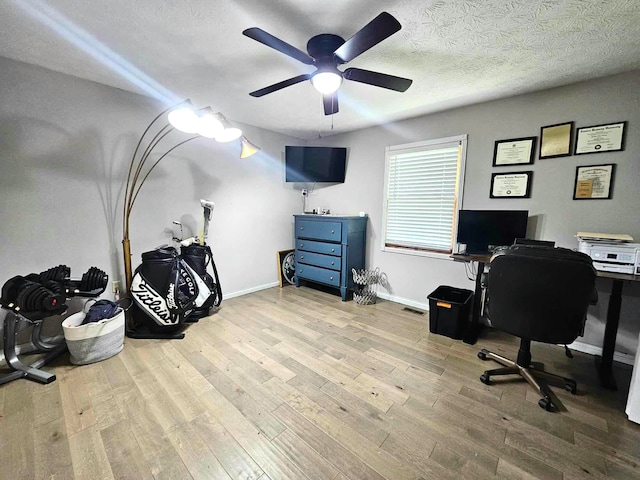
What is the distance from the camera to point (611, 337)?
1.85 m

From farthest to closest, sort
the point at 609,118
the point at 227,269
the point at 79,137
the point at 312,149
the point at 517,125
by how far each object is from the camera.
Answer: the point at 312,149 < the point at 227,269 < the point at 517,125 < the point at 79,137 < the point at 609,118

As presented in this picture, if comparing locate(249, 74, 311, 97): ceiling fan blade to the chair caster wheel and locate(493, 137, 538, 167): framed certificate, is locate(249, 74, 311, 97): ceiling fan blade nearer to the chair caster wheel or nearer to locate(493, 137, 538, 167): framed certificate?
locate(493, 137, 538, 167): framed certificate

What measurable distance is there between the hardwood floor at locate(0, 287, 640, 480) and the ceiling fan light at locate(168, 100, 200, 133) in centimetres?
187

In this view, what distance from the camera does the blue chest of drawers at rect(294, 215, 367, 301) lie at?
135 inches

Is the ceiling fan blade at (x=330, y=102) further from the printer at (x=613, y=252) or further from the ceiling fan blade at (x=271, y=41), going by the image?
the printer at (x=613, y=252)

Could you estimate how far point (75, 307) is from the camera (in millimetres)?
2389

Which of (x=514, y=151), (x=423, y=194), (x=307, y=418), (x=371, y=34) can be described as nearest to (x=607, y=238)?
(x=514, y=151)

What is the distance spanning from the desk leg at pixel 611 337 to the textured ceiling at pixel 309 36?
165cm

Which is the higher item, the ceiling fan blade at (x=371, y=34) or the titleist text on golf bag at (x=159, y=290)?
the ceiling fan blade at (x=371, y=34)

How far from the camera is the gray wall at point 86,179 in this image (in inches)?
80.1

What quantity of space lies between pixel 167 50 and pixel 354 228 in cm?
254

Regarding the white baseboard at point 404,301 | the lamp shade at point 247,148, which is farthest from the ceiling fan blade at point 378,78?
the white baseboard at point 404,301

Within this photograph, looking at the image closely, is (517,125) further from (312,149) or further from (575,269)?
(312,149)

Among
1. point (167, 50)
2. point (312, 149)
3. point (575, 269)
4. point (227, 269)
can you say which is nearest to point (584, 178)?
point (575, 269)
